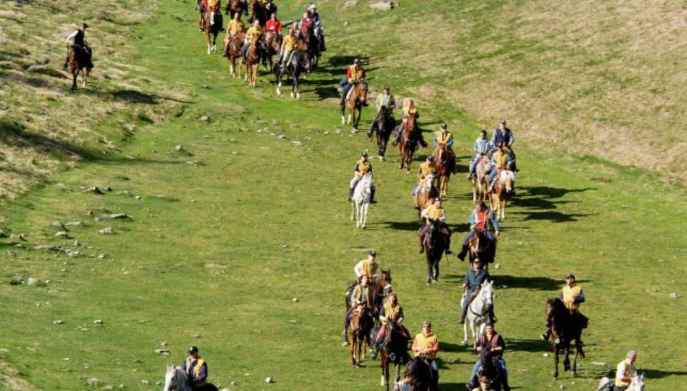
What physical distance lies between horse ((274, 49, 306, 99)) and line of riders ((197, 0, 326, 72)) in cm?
14

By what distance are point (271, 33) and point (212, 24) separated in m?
5.60

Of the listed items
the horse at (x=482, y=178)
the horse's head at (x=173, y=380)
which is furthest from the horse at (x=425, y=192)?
the horse's head at (x=173, y=380)

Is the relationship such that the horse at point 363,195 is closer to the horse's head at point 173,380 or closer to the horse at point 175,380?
the horse at point 175,380

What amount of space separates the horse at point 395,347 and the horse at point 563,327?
372cm

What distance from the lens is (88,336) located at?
38.7 m

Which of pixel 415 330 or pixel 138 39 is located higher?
pixel 138 39

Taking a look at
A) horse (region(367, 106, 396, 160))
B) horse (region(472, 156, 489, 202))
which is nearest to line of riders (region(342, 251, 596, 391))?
horse (region(472, 156, 489, 202))

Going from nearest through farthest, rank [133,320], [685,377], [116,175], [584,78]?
[685,377]
[133,320]
[116,175]
[584,78]

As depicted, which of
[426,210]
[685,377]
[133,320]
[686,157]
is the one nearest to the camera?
[685,377]

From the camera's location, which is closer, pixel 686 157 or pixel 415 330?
pixel 415 330

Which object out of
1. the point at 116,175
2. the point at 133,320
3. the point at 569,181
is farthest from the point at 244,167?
the point at 133,320

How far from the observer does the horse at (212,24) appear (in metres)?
81.8

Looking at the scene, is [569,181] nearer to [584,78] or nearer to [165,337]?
[584,78]

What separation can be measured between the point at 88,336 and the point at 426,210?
12.6m
